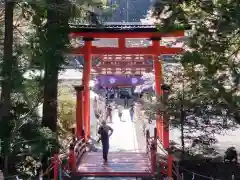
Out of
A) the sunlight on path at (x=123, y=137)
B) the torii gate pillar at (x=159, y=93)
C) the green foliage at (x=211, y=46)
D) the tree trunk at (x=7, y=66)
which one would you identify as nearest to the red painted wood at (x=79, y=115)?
the sunlight on path at (x=123, y=137)

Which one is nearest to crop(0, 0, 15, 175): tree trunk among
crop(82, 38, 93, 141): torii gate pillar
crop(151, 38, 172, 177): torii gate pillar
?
crop(151, 38, 172, 177): torii gate pillar

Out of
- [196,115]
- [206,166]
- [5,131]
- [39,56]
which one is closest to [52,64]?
[39,56]

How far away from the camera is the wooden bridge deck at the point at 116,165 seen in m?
12.3

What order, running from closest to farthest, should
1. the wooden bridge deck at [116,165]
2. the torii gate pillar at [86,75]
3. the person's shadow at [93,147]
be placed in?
the wooden bridge deck at [116,165] → the person's shadow at [93,147] → the torii gate pillar at [86,75]

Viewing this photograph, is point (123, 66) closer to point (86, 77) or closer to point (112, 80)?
point (86, 77)

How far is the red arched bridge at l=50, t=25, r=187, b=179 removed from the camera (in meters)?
12.4

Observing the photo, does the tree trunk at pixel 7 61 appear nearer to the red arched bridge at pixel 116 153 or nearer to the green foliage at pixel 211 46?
the red arched bridge at pixel 116 153

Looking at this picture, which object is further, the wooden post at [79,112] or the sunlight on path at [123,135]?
the sunlight on path at [123,135]

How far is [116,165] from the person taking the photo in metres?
13.2

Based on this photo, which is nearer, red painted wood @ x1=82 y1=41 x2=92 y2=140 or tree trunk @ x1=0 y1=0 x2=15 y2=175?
tree trunk @ x1=0 y1=0 x2=15 y2=175

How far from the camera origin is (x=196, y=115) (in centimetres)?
1448

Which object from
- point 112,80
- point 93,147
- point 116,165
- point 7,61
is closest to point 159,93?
point 93,147

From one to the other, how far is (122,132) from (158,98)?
25.0 ft

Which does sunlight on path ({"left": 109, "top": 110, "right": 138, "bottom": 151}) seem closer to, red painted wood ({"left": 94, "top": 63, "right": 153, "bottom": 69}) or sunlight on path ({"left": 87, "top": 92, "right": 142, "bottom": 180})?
sunlight on path ({"left": 87, "top": 92, "right": 142, "bottom": 180})
